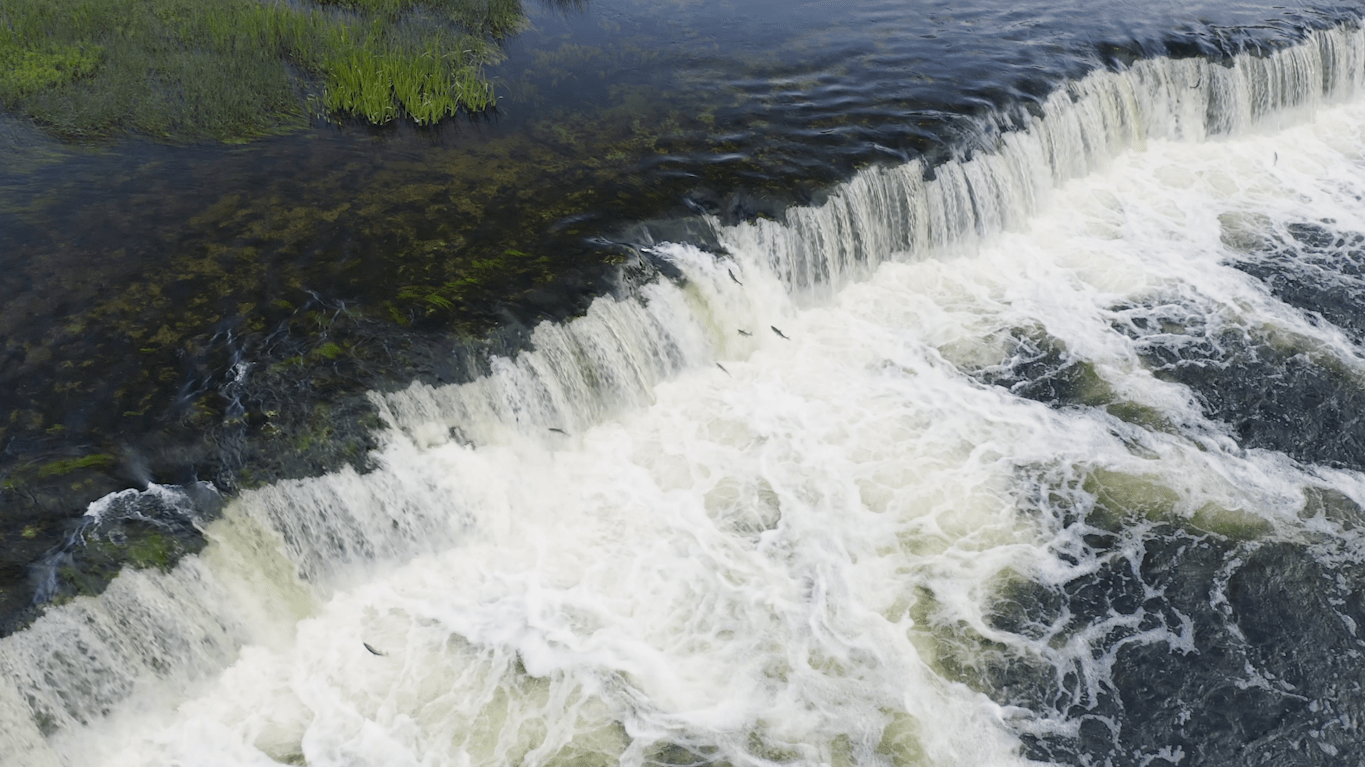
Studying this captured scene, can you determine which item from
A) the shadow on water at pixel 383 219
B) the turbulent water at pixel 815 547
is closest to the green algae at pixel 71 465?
the shadow on water at pixel 383 219

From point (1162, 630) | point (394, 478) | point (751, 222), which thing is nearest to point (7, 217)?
point (394, 478)

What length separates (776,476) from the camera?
7.69 m

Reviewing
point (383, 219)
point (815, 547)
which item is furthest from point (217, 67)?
point (815, 547)

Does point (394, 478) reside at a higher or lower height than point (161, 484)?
lower

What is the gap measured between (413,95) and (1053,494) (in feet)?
30.5

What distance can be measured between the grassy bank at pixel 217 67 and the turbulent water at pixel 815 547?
5.21m

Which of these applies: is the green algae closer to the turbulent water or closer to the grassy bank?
the turbulent water

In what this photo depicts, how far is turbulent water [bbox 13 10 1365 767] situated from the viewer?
18.6 feet

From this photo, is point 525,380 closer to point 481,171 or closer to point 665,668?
point 665,668

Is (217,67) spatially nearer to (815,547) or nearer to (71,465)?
(71,465)

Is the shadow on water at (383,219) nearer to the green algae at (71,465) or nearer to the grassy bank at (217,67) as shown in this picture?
the green algae at (71,465)

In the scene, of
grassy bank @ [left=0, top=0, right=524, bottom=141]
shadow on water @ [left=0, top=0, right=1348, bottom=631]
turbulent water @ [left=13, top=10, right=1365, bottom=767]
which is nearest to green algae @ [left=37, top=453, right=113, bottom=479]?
shadow on water @ [left=0, top=0, right=1348, bottom=631]

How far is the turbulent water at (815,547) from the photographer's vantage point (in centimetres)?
568

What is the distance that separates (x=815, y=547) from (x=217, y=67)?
10.4 m
